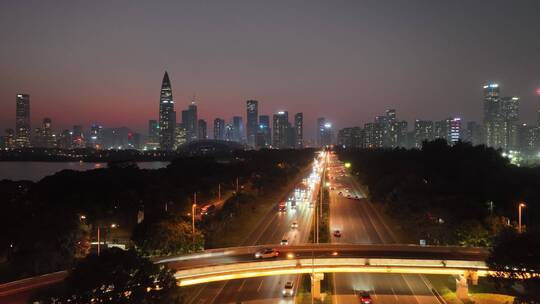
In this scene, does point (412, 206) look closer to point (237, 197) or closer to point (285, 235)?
point (285, 235)

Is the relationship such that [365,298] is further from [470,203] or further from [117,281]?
[470,203]

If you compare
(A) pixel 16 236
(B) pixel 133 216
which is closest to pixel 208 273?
(A) pixel 16 236

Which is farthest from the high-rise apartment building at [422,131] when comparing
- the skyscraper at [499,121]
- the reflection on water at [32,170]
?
the reflection on water at [32,170]

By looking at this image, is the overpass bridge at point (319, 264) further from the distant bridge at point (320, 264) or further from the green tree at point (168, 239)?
the green tree at point (168, 239)

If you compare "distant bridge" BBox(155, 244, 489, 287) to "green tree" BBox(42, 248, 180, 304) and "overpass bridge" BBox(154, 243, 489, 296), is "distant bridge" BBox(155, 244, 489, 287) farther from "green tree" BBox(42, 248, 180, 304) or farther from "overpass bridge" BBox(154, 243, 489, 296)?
"green tree" BBox(42, 248, 180, 304)

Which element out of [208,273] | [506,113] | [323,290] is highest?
[506,113]

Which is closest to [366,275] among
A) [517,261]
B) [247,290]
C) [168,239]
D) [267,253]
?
[267,253]

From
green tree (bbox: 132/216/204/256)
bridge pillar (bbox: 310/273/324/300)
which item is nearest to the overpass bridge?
bridge pillar (bbox: 310/273/324/300)
